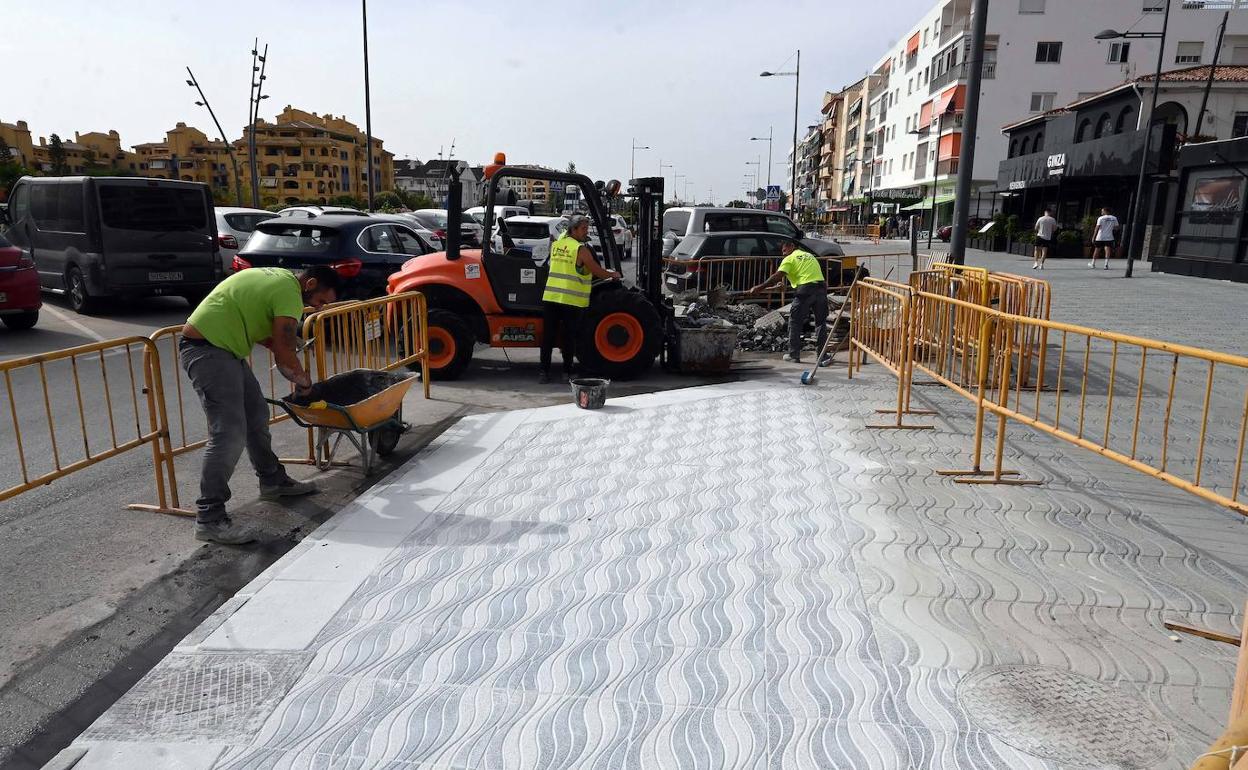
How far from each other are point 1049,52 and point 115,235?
49.7 m

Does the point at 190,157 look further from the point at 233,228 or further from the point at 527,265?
the point at 527,265

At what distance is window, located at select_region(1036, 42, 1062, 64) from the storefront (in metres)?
31.2

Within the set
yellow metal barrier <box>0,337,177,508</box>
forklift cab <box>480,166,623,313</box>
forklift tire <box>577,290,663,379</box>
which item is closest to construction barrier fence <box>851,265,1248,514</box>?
forklift tire <box>577,290,663,379</box>

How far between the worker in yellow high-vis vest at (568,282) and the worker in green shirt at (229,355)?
408 centimetres

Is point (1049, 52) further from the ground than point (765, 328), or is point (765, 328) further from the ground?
point (1049, 52)

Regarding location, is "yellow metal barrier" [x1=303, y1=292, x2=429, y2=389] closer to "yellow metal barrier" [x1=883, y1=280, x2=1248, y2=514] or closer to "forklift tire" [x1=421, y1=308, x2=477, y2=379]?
"forklift tire" [x1=421, y1=308, x2=477, y2=379]

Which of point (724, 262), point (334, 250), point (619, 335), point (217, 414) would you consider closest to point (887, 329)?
point (619, 335)

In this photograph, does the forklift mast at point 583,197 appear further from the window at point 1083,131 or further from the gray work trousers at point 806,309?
the window at point 1083,131

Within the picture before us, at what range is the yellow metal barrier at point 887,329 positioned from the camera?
6.96m

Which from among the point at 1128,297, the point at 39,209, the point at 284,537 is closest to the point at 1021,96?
the point at 1128,297

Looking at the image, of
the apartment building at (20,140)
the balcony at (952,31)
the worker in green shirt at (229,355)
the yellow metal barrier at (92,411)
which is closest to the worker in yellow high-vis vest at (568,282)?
the yellow metal barrier at (92,411)

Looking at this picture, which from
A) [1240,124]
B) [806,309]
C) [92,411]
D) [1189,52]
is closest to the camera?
[92,411]

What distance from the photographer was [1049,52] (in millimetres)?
46844

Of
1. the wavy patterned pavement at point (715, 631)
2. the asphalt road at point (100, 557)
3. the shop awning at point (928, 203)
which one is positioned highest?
the shop awning at point (928, 203)
